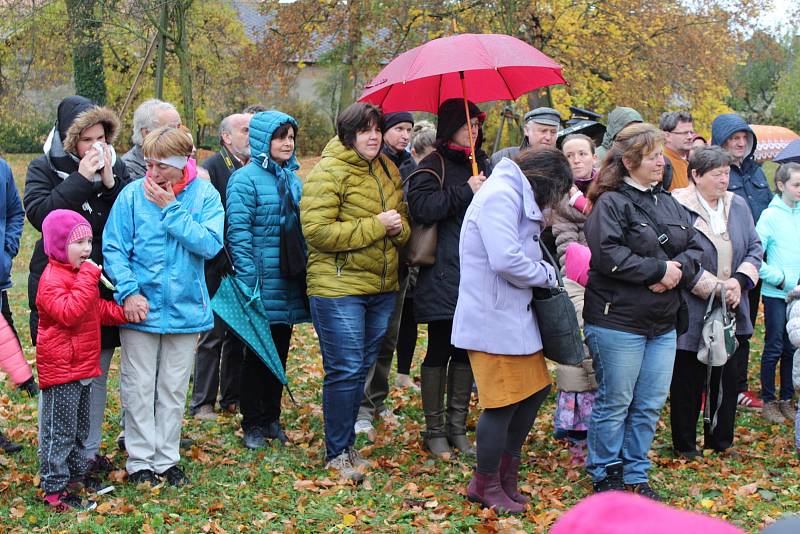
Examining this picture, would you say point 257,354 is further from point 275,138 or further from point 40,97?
point 40,97

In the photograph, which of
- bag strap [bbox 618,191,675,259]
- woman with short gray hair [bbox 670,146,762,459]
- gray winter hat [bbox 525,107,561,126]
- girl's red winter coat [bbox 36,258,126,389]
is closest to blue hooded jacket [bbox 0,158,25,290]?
girl's red winter coat [bbox 36,258,126,389]

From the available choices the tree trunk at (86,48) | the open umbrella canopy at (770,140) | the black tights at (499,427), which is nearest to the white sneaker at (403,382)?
the black tights at (499,427)

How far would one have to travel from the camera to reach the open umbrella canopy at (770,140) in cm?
1184

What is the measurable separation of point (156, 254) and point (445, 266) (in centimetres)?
184

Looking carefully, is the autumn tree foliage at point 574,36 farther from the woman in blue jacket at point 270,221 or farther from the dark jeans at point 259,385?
the dark jeans at point 259,385

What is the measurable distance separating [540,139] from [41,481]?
421 centimetres

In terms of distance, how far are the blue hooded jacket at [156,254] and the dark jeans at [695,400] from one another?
3.28m

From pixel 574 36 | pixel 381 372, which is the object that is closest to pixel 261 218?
pixel 381 372

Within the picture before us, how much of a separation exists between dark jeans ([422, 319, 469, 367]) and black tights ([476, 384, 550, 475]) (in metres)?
0.93

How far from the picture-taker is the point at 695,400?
20.9 ft

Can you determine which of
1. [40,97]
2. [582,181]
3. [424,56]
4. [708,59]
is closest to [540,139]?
[582,181]

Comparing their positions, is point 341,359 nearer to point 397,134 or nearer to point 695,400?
point 397,134

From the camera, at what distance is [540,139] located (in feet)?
23.0

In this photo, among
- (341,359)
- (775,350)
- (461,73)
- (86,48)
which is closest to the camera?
(341,359)
